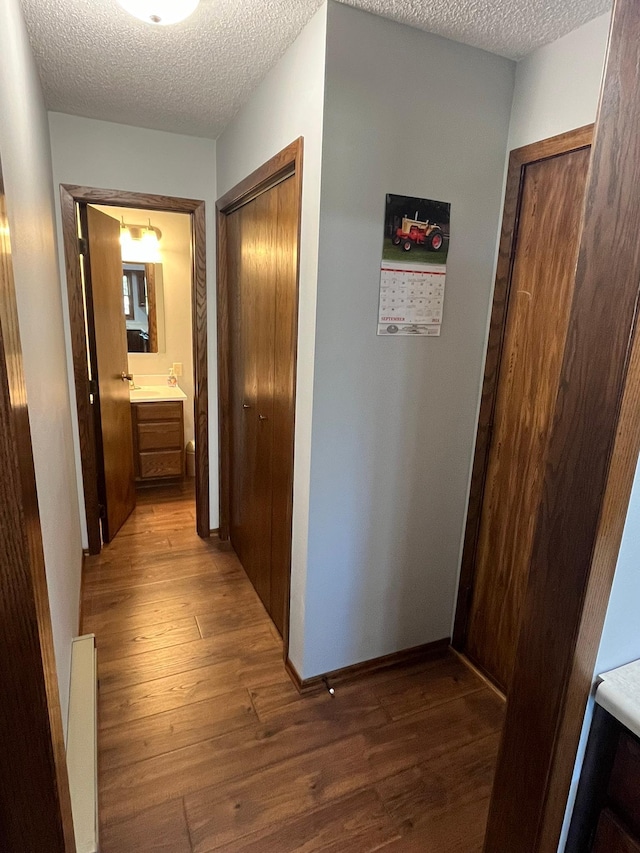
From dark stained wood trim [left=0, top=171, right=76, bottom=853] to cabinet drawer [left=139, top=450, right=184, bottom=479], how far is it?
3037mm

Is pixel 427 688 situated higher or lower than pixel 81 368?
lower

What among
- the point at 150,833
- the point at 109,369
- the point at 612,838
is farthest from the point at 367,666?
the point at 109,369

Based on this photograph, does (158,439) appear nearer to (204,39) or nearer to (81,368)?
(81,368)

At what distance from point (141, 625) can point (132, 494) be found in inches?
54.8

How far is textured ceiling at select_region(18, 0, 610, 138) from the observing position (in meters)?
1.45

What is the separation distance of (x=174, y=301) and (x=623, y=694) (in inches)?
158

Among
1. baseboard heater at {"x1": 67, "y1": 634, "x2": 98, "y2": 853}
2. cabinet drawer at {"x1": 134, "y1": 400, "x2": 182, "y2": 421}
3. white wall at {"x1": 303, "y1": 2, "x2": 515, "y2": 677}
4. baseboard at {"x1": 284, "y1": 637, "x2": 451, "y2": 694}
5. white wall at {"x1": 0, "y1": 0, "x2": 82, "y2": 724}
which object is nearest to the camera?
white wall at {"x1": 0, "y1": 0, "x2": 82, "y2": 724}

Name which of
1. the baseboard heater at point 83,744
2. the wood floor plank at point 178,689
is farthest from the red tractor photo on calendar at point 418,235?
the baseboard heater at point 83,744

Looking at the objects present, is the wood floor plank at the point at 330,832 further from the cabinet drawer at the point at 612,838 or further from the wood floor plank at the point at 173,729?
the cabinet drawer at the point at 612,838

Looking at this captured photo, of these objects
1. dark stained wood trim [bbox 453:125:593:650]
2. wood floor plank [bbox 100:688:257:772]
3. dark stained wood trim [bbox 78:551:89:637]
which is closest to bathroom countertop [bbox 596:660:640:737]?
dark stained wood trim [bbox 453:125:593:650]

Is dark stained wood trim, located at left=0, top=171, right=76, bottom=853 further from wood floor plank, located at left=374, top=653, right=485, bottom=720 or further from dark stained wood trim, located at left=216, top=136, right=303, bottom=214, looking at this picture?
wood floor plank, located at left=374, top=653, right=485, bottom=720

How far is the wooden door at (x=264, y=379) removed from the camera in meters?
1.94

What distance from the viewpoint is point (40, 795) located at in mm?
863

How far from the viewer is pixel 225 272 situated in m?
2.76
